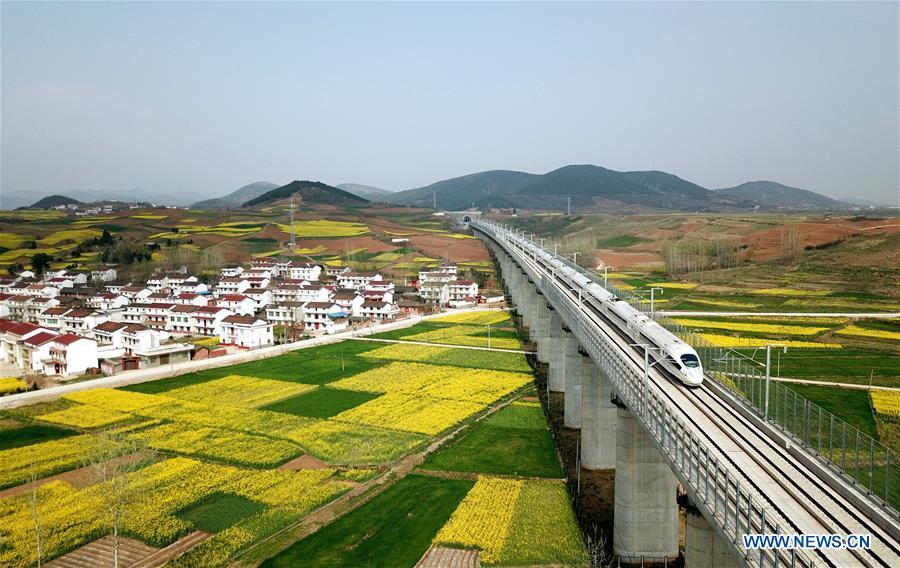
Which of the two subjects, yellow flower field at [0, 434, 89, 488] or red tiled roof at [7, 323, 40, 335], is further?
red tiled roof at [7, 323, 40, 335]

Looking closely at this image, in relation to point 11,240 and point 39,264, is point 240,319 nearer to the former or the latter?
point 39,264

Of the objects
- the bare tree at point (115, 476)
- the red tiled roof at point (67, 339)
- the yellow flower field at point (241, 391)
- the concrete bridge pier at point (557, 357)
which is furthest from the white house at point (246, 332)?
the concrete bridge pier at point (557, 357)

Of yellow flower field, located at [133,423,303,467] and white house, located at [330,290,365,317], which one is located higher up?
white house, located at [330,290,365,317]

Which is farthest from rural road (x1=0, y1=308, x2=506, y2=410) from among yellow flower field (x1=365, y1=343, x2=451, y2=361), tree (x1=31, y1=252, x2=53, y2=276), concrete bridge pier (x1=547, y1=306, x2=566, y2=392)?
tree (x1=31, y1=252, x2=53, y2=276)

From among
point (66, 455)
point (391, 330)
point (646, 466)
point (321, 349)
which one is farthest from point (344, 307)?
point (646, 466)

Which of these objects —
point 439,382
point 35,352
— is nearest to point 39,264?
point 35,352

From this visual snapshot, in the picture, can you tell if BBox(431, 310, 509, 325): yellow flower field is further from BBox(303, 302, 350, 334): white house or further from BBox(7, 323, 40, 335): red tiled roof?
BBox(7, 323, 40, 335): red tiled roof
